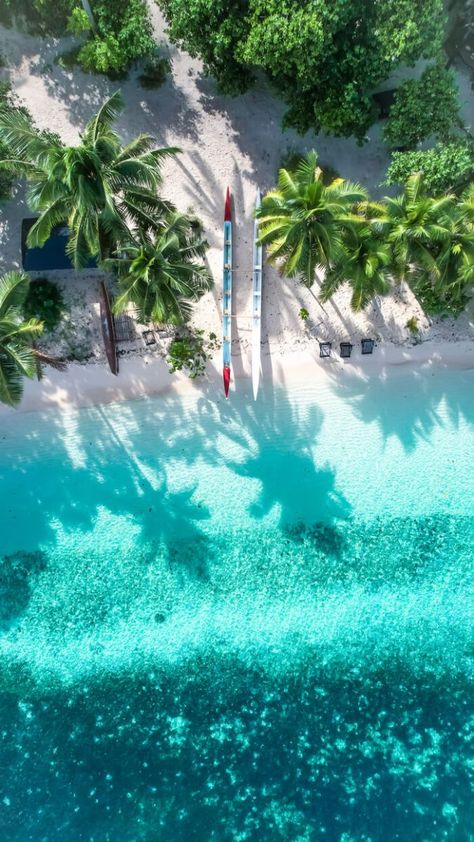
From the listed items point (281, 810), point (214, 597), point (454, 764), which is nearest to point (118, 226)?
point (214, 597)

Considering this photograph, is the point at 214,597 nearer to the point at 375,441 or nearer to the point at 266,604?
the point at 266,604

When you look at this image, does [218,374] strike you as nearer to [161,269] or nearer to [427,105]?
[161,269]

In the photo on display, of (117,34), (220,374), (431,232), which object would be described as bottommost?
(220,374)

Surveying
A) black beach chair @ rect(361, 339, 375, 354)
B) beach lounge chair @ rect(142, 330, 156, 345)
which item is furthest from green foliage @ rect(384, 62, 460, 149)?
beach lounge chair @ rect(142, 330, 156, 345)

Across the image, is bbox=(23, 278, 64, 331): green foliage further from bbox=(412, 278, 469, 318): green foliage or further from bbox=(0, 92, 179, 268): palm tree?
bbox=(412, 278, 469, 318): green foliage

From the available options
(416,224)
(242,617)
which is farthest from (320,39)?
(242,617)

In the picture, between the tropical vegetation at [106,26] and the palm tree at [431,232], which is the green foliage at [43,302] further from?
the palm tree at [431,232]
